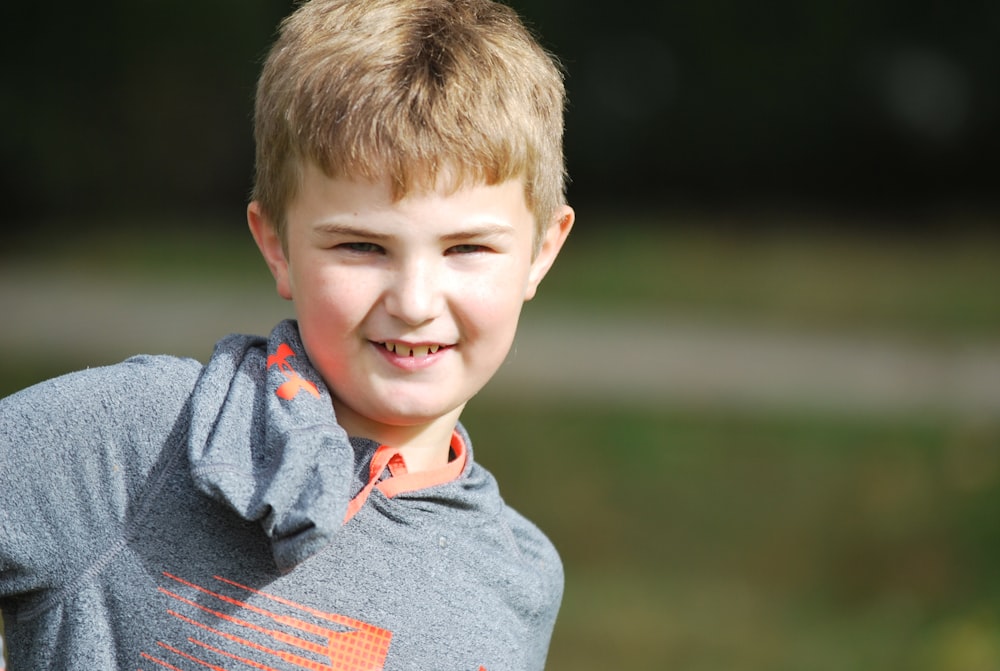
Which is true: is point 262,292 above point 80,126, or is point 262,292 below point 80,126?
below

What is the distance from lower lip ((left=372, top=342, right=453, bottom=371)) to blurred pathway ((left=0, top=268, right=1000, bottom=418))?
6.40 metres

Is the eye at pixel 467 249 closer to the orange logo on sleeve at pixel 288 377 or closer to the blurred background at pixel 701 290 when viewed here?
the orange logo on sleeve at pixel 288 377

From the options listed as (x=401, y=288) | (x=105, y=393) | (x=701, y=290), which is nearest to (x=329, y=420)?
(x=401, y=288)

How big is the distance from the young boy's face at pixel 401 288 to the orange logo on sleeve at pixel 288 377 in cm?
4

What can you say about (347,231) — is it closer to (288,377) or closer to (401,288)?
(401,288)

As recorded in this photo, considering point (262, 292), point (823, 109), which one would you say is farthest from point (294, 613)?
point (823, 109)

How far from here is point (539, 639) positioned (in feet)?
7.57

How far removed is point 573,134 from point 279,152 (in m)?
14.0

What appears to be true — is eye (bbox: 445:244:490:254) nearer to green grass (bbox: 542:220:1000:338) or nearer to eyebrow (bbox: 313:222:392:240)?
eyebrow (bbox: 313:222:392:240)

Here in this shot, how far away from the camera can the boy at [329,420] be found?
6.30ft

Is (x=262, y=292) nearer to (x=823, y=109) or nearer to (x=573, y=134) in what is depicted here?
(x=573, y=134)

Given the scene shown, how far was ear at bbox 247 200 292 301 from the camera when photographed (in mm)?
2164

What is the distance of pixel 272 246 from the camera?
2.19 metres

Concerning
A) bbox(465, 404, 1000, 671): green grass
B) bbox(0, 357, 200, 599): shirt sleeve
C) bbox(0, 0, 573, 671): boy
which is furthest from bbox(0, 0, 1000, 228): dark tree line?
bbox(0, 357, 200, 599): shirt sleeve
